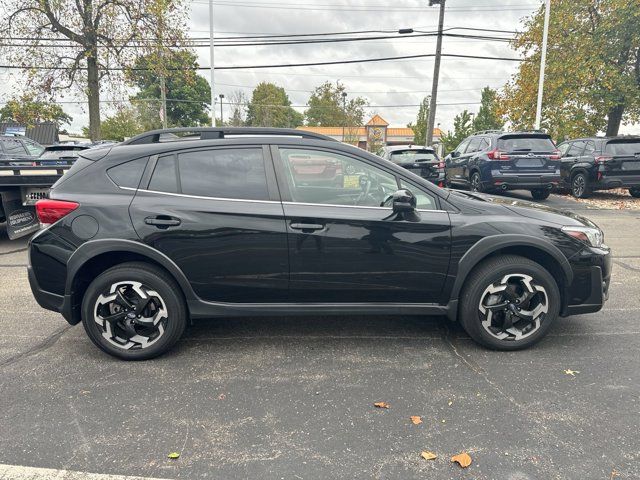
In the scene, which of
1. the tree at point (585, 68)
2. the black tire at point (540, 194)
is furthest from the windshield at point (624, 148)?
the tree at point (585, 68)

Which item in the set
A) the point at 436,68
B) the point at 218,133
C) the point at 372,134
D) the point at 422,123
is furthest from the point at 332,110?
the point at 218,133

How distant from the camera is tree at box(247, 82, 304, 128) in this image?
216 ft

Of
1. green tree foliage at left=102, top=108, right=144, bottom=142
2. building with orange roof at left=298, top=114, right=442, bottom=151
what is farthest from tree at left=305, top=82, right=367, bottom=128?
green tree foliage at left=102, top=108, right=144, bottom=142

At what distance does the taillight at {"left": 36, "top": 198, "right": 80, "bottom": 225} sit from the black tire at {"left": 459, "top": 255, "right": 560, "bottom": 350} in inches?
119

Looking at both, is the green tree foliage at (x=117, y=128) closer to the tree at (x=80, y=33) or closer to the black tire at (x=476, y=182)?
the tree at (x=80, y=33)

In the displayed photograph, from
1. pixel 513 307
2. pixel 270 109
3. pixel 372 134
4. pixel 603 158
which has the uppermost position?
pixel 270 109

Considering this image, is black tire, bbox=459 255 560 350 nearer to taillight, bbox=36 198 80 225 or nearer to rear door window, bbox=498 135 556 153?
taillight, bbox=36 198 80 225

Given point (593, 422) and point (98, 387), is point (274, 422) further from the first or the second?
point (593, 422)

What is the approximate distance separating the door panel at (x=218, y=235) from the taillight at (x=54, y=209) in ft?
1.52

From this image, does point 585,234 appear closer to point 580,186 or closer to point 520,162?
point 520,162

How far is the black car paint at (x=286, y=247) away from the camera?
129 inches

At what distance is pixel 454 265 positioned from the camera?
3371mm

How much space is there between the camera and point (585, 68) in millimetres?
17875

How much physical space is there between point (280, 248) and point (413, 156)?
858 cm
